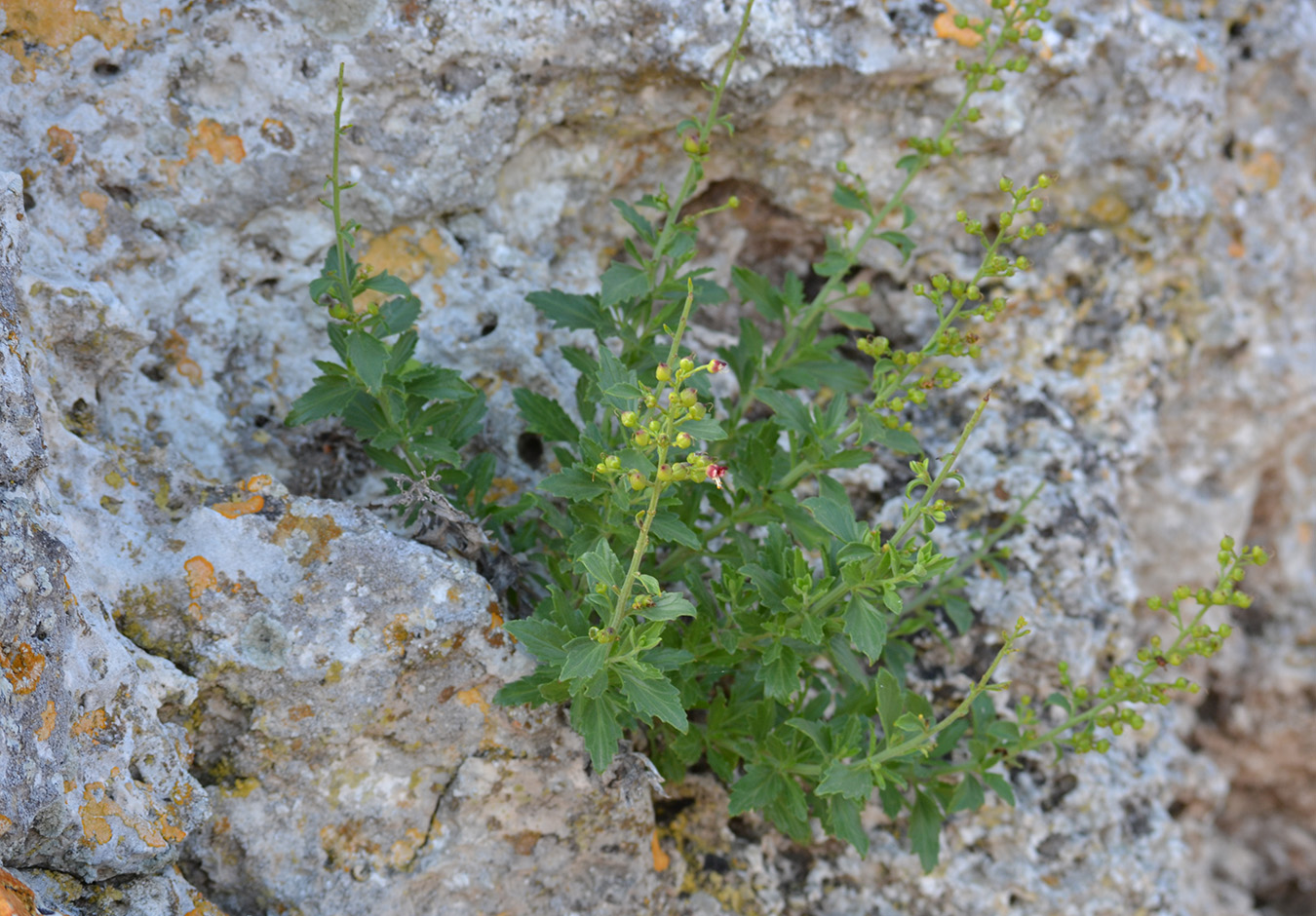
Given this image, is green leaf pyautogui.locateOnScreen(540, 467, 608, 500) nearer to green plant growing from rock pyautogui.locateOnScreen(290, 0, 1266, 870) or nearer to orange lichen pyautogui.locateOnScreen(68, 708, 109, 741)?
green plant growing from rock pyautogui.locateOnScreen(290, 0, 1266, 870)

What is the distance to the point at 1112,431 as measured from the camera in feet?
12.7

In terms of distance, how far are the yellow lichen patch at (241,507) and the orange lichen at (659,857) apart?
1482 mm

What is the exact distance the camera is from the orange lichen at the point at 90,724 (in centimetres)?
225

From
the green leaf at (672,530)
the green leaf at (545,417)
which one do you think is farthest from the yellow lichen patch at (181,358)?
the green leaf at (672,530)

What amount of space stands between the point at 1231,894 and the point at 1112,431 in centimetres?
246

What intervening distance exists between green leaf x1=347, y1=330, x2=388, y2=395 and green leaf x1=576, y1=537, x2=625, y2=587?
0.70 meters

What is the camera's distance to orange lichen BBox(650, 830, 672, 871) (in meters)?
3.01

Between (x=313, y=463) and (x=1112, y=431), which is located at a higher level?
(x=1112, y=431)

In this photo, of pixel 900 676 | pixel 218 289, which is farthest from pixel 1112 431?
pixel 218 289

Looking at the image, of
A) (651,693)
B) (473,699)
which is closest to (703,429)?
(651,693)

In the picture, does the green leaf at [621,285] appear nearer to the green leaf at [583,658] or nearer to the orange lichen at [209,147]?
the green leaf at [583,658]

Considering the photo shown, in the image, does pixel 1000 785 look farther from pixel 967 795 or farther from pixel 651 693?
pixel 651 693

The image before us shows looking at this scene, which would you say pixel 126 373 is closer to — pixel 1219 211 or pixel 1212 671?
pixel 1219 211

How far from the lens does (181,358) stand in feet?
9.70
